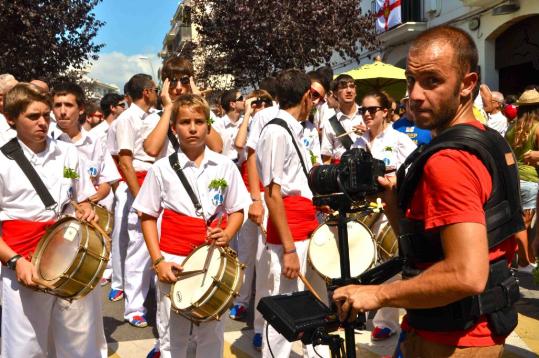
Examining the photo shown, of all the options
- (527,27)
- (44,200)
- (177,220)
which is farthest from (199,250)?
(527,27)

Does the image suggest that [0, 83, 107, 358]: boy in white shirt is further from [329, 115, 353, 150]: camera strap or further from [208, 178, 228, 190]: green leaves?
[329, 115, 353, 150]: camera strap

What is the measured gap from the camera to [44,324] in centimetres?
388

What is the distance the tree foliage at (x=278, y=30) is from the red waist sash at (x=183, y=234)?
1384 centimetres

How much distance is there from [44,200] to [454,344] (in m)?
2.78

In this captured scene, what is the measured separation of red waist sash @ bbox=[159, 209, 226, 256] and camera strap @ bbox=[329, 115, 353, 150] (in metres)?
2.94

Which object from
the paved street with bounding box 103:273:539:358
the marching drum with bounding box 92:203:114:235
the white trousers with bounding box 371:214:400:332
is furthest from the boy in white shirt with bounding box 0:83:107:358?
the white trousers with bounding box 371:214:400:332

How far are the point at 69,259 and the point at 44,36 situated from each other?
1388cm

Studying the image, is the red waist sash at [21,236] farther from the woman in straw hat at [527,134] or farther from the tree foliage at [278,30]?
the tree foliage at [278,30]

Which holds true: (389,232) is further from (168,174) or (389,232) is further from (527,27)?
(527,27)

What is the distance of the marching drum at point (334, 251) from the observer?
429 cm

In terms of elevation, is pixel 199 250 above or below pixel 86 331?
above

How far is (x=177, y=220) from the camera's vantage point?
13.0 ft

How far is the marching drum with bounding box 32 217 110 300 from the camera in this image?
362 centimetres

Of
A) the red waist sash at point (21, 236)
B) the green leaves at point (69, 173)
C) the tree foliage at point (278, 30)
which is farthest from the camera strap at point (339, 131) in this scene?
the tree foliage at point (278, 30)
